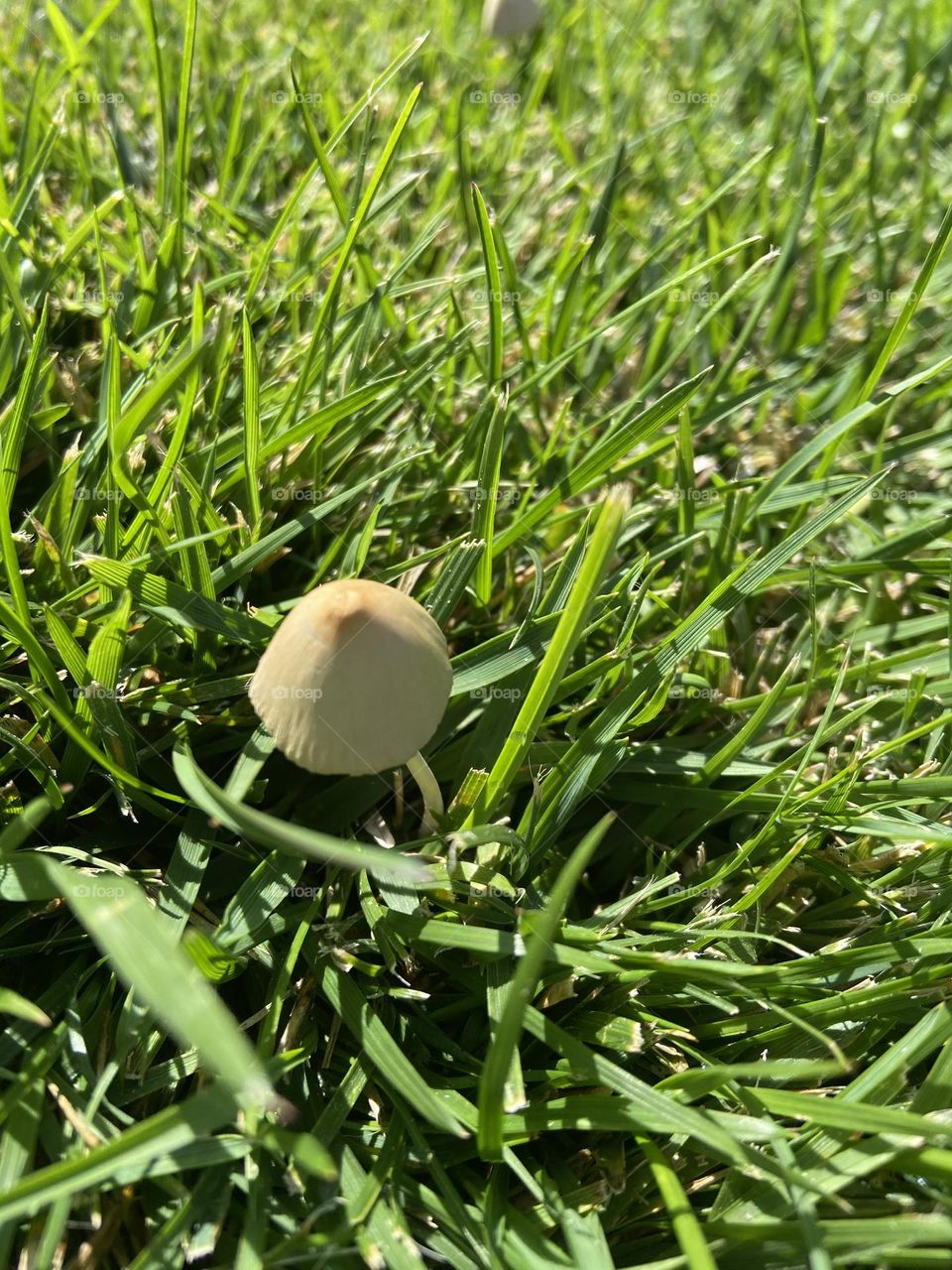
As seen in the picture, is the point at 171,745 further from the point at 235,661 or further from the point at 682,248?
the point at 682,248

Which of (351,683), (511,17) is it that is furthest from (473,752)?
→ (511,17)

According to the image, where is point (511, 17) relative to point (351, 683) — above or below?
above

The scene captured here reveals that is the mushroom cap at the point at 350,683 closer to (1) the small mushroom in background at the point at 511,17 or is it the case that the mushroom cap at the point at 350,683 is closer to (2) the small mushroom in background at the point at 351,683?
(2) the small mushroom in background at the point at 351,683

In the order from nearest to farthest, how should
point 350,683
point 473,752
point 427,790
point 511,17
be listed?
point 350,683, point 427,790, point 473,752, point 511,17

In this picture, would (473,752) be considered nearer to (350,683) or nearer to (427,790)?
(427,790)

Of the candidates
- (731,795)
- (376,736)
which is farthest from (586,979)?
(376,736)

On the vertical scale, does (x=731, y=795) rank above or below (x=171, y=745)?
below

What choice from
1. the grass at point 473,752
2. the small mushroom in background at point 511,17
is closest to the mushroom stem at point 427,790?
the grass at point 473,752
